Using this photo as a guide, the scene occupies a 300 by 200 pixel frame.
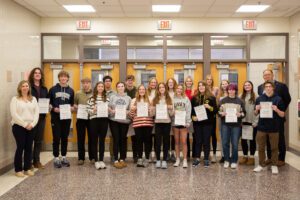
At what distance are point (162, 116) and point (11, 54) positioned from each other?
9.75ft

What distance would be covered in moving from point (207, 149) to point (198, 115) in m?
0.64

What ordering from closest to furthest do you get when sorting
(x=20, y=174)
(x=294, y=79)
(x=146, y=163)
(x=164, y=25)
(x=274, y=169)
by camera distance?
(x=20, y=174) → (x=274, y=169) → (x=146, y=163) → (x=294, y=79) → (x=164, y=25)

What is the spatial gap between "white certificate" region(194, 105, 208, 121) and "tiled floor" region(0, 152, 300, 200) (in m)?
0.87

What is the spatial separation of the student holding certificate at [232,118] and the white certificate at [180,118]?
25.7 inches

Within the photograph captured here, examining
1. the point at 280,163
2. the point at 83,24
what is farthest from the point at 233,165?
the point at 83,24

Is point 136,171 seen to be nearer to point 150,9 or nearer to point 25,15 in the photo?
point 150,9

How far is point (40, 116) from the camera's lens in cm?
555

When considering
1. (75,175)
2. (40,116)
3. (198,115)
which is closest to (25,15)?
(40,116)

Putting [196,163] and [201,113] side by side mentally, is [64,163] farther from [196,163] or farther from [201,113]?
[201,113]

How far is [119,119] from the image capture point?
5.62 m

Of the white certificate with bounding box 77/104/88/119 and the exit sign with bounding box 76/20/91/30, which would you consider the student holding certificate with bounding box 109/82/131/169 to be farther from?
the exit sign with bounding box 76/20/91/30

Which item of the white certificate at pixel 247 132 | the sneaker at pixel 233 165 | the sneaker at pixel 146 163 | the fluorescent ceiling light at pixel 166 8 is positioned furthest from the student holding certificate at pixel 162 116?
the fluorescent ceiling light at pixel 166 8

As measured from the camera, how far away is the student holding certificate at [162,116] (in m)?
5.49

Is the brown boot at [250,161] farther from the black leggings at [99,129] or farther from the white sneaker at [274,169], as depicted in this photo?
the black leggings at [99,129]
